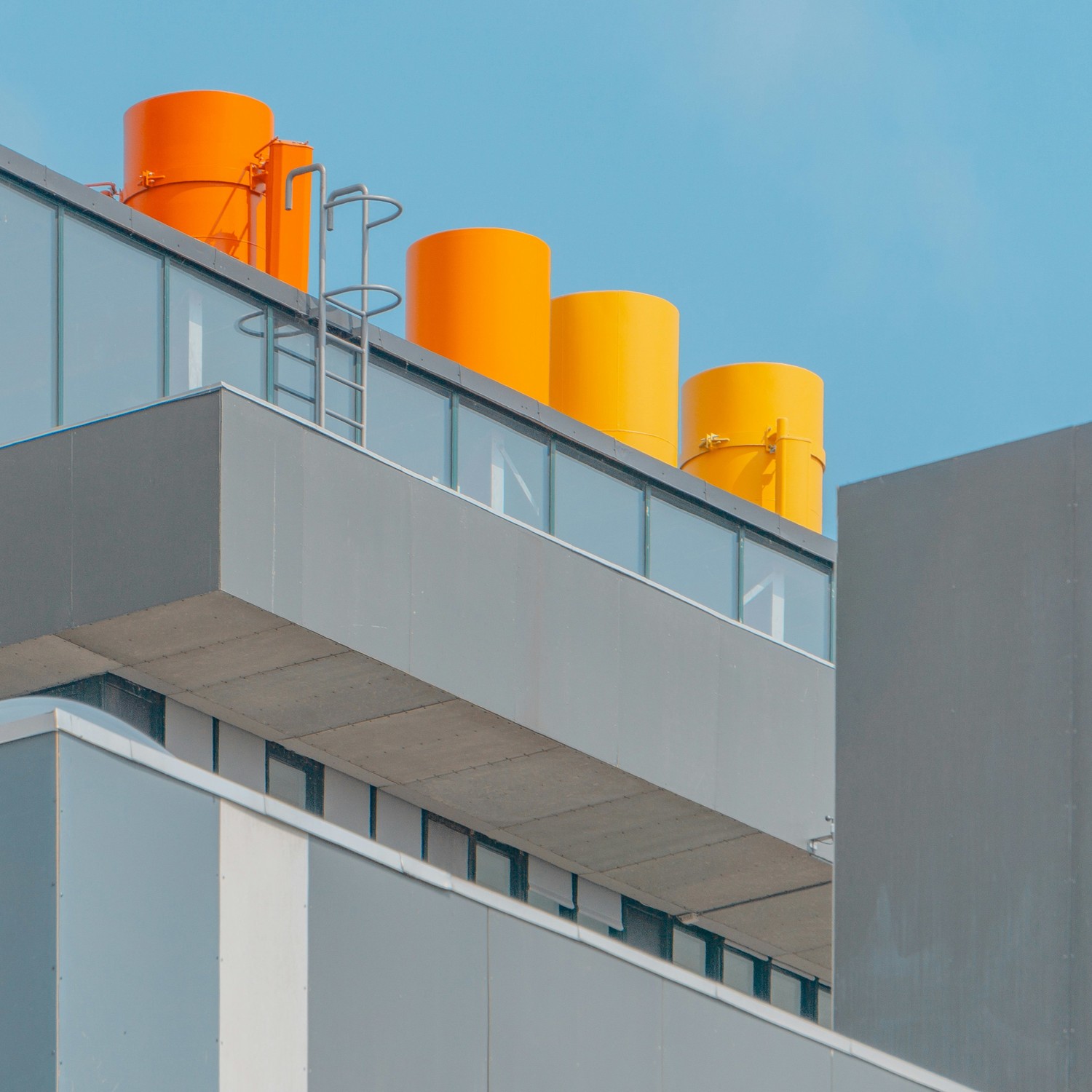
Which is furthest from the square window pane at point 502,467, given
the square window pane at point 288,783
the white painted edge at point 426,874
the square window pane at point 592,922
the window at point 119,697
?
the white painted edge at point 426,874

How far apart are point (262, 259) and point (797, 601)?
Result: 7.11m

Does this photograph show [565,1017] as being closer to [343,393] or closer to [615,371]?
[343,393]

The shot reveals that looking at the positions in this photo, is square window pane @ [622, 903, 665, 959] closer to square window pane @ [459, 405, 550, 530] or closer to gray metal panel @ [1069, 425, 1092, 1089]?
square window pane @ [459, 405, 550, 530]

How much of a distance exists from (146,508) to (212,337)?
2.28 m

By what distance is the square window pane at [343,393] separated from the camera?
784 inches

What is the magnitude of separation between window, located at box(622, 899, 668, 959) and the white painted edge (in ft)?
41.0

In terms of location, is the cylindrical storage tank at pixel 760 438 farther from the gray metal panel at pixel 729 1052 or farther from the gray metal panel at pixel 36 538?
the gray metal panel at pixel 729 1052

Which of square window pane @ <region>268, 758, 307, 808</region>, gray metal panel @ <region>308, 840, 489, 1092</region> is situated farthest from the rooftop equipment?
gray metal panel @ <region>308, 840, 489, 1092</region>

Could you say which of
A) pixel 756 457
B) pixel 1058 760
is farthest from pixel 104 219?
pixel 756 457

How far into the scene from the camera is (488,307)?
27.9 metres

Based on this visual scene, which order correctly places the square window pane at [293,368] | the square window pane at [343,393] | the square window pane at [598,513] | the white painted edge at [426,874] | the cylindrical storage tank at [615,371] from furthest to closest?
the cylindrical storage tank at [615,371] → the square window pane at [598,513] → the square window pane at [343,393] → the square window pane at [293,368] → the white painted edge at [426,874]

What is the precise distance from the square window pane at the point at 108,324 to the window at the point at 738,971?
1148cm

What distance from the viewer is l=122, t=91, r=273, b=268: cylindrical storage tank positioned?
2469 centimetres

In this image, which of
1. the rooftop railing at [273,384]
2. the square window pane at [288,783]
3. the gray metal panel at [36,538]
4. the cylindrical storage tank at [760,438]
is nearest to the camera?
the gray metal panel at [36,538]
